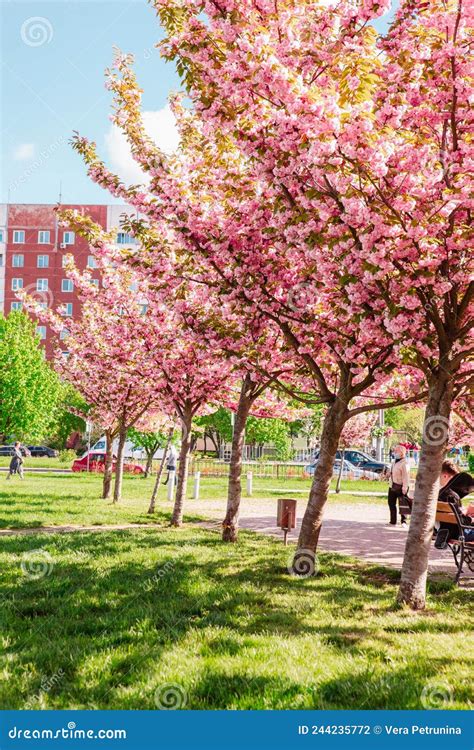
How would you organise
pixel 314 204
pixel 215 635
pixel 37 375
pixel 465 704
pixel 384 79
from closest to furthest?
pixel 465 704, pixel 215 635, pixel 314 204, pixel 384 79, pixel 37 375

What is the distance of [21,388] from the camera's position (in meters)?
34.8

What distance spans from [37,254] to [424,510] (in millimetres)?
74975

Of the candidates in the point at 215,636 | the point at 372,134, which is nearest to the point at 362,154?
the point at 372,134

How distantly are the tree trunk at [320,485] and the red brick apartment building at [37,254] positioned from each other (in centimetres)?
6915

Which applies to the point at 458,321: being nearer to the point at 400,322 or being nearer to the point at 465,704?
the point at 400,322

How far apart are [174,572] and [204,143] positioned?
612 cm

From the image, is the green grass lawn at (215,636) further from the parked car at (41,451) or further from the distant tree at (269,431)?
the parked car at (41,451)

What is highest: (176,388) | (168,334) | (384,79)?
(384,79)

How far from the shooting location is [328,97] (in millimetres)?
6008

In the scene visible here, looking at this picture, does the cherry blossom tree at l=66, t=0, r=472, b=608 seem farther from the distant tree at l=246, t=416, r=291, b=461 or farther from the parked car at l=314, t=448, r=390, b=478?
the distant tree at l=246, t=416, r=291, b=461

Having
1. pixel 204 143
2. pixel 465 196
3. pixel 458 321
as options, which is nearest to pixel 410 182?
pixel 465 196

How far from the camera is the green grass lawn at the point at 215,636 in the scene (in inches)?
174

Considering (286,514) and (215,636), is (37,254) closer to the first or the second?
(286,514)

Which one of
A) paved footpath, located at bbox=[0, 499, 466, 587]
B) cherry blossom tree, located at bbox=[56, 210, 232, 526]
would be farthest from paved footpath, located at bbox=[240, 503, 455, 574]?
cherry blossom tree, located at bbox=[56, 210, 232, 526]
